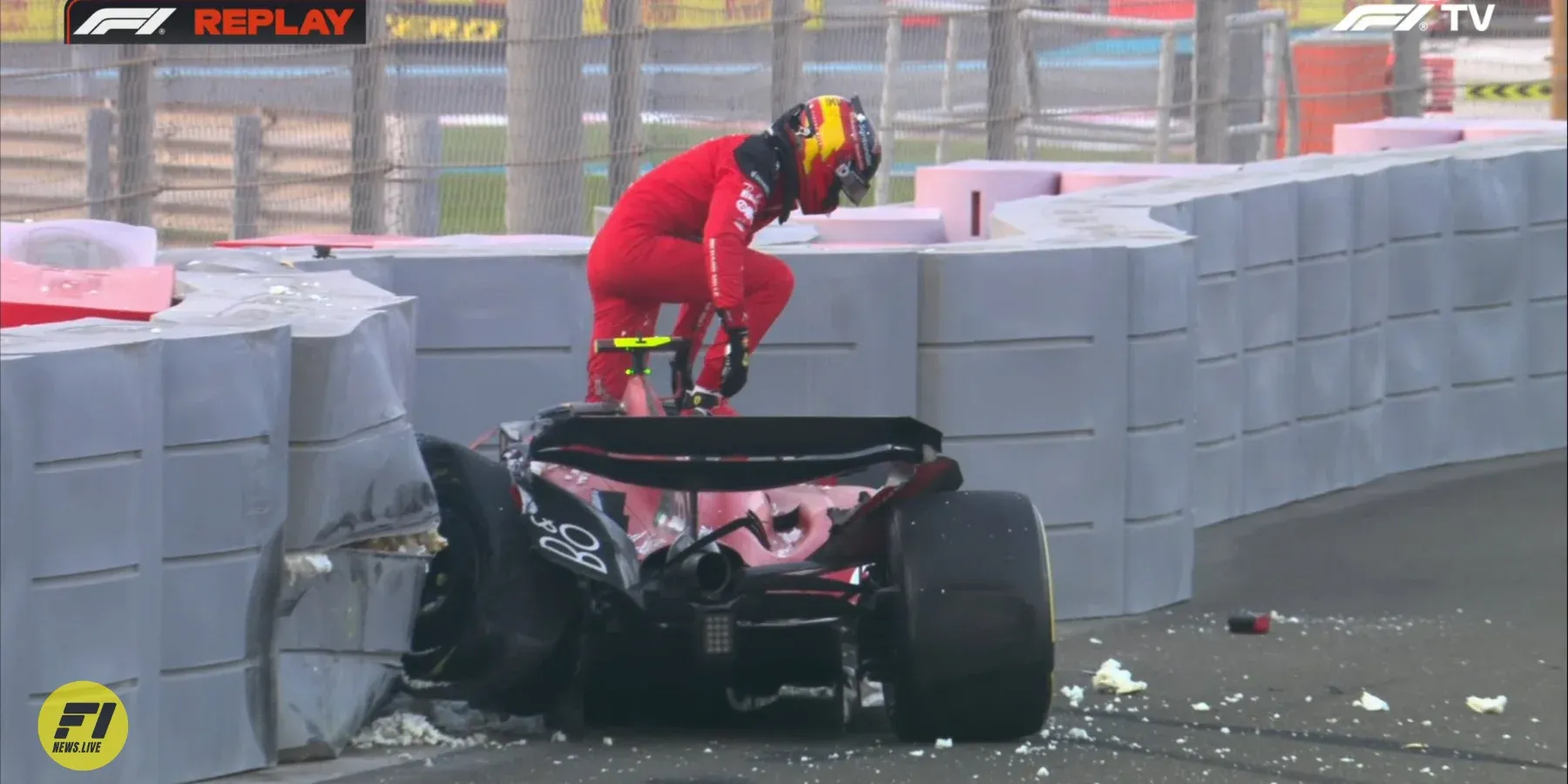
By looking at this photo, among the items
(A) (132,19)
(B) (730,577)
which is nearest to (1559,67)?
(A) (132,19)

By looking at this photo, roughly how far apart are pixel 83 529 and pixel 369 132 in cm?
585

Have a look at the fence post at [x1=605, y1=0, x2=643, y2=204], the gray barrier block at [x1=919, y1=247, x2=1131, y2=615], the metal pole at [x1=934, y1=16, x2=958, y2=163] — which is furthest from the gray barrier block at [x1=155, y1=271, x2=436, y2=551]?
the metal pole at [x1=934, y1=16, x2=958, y2=163]

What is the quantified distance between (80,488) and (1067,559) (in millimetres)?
4372

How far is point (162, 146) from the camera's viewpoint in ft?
37.2

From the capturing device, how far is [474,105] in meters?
12.0

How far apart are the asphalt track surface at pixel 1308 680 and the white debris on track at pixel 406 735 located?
0.65ft

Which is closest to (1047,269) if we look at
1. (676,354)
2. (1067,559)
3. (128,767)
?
(1067,559)

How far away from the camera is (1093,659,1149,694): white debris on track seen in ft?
27.7

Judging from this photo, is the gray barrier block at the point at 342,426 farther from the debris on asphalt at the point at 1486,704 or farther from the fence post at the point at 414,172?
the fence post at the point at 414,172

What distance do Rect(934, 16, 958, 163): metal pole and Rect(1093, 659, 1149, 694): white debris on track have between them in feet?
20.4

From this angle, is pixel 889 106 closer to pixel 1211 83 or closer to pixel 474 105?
pixel 1211 83

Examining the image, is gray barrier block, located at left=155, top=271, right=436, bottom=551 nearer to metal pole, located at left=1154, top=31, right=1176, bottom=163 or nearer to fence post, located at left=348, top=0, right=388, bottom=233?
fence post, located at left=348, top=0, right=388, bottom=233

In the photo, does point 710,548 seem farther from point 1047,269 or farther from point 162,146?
point 162,146

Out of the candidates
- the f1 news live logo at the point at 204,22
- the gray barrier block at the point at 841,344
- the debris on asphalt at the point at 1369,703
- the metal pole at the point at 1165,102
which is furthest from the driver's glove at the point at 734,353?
the metal pole at the point at 1165,102
